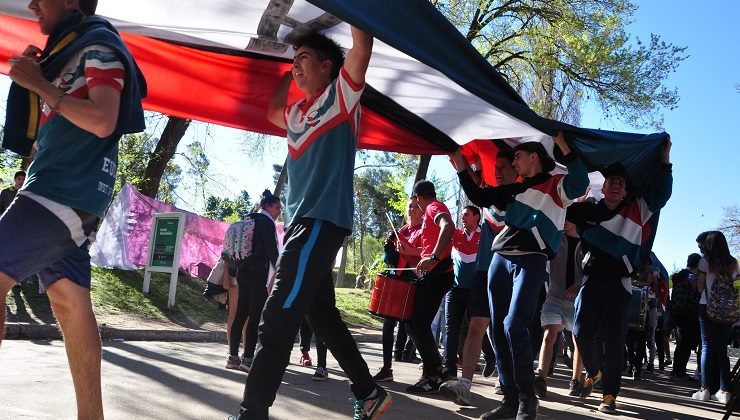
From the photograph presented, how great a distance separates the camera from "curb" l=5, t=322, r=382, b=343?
377 inches

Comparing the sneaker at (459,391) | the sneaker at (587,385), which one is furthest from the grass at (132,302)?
the sneaker at (587,385)

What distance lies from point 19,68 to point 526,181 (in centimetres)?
376

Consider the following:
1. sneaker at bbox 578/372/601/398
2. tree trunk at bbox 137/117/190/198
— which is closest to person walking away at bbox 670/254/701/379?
sneaker at bbox 578/372/601/398

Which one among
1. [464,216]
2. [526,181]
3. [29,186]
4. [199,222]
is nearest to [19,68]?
[29,186]

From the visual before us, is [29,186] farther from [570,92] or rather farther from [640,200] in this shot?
[570,92]

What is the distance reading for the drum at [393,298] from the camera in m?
7.38

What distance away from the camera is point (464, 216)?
902 centimetres

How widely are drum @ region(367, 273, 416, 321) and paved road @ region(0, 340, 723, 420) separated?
0.78 metres

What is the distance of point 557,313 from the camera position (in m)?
8.34

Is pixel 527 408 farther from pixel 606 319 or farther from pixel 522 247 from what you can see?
pixel 606 319

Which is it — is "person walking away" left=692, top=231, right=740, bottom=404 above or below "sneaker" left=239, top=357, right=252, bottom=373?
above

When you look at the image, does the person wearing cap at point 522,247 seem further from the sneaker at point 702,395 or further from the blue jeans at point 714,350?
the sneaker at point 702,395

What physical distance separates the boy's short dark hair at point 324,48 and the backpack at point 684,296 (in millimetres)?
9504

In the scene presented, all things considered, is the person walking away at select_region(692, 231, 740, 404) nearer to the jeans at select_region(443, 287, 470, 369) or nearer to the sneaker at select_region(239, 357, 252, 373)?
the jeans at select_region(443, 287, 470, 369)
